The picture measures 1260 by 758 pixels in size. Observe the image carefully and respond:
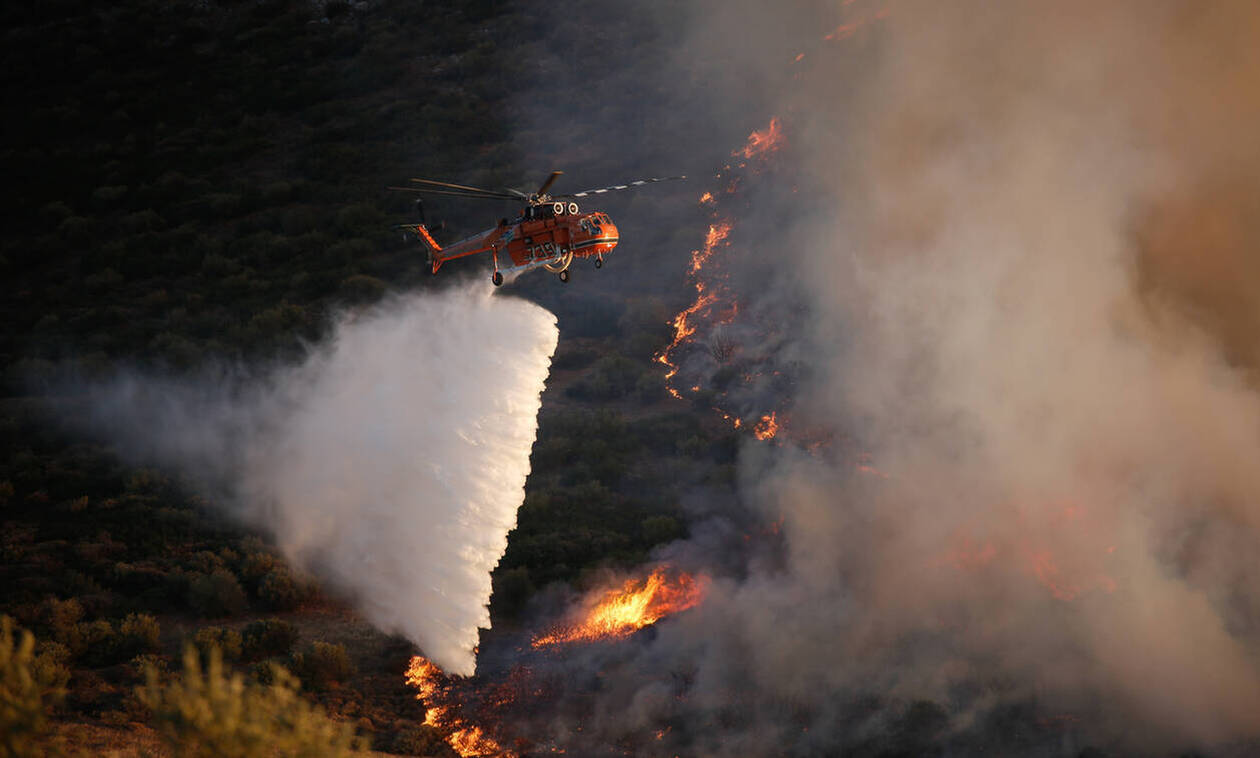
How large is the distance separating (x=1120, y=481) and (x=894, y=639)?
8619mm

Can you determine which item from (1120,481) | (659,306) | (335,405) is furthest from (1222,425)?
(335,405)

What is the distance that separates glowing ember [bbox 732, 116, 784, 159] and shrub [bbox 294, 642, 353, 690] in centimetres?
3612

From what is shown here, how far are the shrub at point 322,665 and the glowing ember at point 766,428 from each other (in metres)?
16.9

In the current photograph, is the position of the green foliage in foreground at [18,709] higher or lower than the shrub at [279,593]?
lower

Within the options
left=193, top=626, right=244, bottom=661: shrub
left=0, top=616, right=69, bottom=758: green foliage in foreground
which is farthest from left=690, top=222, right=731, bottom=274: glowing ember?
left=0, top=616, right=69, bottom=758: green foliage in foreground

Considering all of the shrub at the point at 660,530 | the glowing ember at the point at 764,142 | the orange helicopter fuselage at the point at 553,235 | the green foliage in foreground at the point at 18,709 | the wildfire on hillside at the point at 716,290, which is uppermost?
the glowing ember at the point at 764,142

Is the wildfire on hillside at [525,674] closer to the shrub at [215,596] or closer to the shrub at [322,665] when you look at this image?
the shrub at [322,665]

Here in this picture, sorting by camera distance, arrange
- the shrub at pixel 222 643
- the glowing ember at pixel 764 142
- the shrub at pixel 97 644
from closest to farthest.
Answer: the shrub at pixel 97 644 < the shrub at pixel 222 643 < the glowing ember at pixel 764 142

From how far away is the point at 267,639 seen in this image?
27172 mm

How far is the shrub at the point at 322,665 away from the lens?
1008 inches

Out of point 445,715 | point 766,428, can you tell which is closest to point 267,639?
point 445,715

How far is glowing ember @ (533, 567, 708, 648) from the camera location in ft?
91.0

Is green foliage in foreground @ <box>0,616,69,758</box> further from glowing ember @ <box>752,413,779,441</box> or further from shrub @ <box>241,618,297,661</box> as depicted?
glowing ember @ <box>752,413,779,441</box>

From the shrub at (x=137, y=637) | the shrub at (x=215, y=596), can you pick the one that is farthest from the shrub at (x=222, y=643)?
the shrub at (x=215, y=596)
